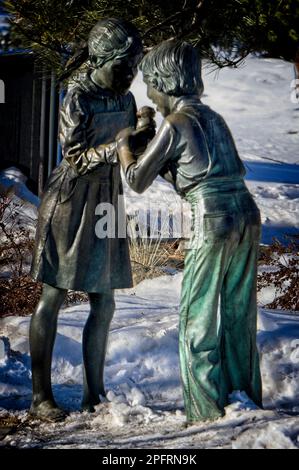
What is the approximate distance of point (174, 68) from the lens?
4453 millimetres

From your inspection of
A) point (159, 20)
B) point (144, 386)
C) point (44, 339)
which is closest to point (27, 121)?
point (159, 20)

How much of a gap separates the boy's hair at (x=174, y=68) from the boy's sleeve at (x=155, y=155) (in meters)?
0.20

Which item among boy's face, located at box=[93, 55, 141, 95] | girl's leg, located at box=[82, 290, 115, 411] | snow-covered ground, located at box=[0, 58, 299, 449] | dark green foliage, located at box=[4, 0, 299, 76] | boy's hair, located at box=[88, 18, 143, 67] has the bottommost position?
snow-covered ground, located at box=[0, 58, 299, 449]

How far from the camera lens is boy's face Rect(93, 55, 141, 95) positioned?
4777 millimetres

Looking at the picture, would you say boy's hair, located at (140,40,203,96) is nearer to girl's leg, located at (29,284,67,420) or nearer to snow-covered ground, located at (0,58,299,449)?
girl's leg, located at (29,284,67,420)

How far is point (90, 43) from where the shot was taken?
15.9ft

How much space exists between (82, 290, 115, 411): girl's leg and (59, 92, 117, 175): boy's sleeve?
68 cm

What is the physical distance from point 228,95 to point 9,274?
5.00m

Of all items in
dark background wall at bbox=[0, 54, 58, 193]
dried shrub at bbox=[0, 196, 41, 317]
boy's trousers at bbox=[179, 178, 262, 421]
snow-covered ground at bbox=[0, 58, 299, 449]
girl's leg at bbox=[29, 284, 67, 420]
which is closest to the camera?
snow-covered ground at bbox=[0, 58, 299, 449]

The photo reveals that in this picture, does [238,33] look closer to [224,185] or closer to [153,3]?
[153,3]

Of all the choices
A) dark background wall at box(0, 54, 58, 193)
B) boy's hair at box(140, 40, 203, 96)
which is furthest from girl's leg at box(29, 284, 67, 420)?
dark background wall at box(0, 54, 58, 193)

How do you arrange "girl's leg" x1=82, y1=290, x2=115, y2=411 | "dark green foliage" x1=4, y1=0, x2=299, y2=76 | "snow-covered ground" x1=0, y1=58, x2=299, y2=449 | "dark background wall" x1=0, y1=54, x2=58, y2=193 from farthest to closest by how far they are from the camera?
1. "dark background wall" x1=0, y1=54, x2=58, y2=193
2. "dark green foliage" x1=4, y1=0, x2=299, y2=76
3. "girl's leg" x1=82, y1=290, x2=115, y2=411
4. "snow-covered ground" x1=0, y1=58, x2=299, y2=449

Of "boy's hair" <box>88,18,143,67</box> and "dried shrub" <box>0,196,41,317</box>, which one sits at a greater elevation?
"boy's hair" <box>88,18,143,67</box>
